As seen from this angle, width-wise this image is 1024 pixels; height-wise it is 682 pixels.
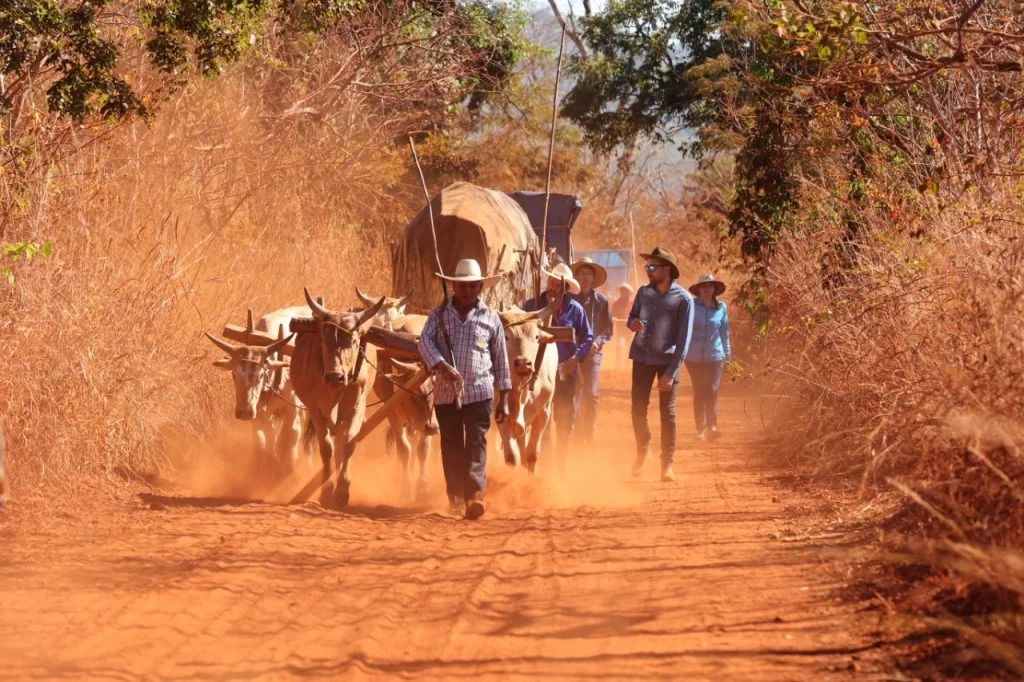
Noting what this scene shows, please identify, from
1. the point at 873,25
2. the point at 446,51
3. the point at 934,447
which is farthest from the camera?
the point at 446,51

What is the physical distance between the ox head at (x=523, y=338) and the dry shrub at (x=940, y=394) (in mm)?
2457

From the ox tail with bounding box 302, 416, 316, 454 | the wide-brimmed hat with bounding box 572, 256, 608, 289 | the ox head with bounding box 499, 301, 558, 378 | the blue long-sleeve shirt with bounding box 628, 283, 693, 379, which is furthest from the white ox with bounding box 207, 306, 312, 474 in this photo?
the blue long-sleeve shirt with bounding box 628, 283, 693, 379

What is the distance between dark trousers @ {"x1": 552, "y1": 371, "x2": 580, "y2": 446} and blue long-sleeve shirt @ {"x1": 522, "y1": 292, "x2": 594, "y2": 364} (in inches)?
15.6

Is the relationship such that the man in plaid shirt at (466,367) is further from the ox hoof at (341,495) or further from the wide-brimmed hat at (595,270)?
the wide-brimmed hat at (595,270)

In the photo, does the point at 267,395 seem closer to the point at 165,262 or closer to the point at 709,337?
the point at 165,262

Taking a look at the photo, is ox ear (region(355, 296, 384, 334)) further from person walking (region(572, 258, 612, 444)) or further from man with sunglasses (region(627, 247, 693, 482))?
person walking (region(572, 258, 612, 444))

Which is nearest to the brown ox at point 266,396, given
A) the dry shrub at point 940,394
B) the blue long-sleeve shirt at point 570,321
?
the blue long-sleeve shirt at point 570,321

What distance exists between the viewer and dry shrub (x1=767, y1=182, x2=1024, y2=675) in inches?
221

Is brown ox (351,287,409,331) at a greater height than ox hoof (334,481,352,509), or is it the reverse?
brown ox (351,287,409,331)

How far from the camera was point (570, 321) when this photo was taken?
13.2 m

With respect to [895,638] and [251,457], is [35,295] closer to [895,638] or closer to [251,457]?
[251,457]

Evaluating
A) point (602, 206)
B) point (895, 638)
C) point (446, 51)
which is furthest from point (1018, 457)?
point (602, 206)

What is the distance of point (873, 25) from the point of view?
9.12m

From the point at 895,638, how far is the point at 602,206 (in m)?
42.9
